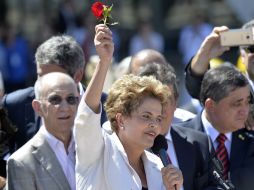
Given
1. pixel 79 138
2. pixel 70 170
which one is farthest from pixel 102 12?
pixel 70 170

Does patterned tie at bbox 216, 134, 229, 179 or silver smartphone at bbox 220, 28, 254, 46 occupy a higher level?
silver smartphone at bbox 220, 28, 254, 46

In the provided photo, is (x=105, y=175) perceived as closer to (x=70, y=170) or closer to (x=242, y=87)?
(x=70, y=170)

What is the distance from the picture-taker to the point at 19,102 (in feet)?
25.0

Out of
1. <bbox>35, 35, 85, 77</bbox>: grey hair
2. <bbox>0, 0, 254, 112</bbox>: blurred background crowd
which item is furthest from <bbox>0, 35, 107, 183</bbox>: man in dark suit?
<bbox>0, 0, 254, 112</bbox>: blurred background crowd

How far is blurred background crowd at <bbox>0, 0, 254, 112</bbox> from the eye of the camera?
1686cm

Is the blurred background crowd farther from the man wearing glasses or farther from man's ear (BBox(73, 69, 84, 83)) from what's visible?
the man wearing glasses

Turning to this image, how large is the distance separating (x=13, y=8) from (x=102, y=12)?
51.0 ft

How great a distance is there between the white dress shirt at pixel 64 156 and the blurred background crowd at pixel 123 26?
747cm

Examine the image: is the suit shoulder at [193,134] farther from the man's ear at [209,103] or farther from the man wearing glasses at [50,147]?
the man wearing glasses at [50,147]

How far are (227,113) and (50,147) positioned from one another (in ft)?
5.10

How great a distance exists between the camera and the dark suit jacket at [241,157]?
281 inches

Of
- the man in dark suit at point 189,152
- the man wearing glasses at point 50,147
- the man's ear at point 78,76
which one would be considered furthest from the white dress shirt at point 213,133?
the man wearing glasses at point 50,147

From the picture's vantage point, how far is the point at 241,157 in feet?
24.3

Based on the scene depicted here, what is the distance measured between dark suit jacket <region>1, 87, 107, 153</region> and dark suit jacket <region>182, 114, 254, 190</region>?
786mm
